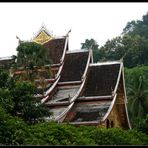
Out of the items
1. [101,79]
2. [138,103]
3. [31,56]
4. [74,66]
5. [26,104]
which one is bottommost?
[138,103]

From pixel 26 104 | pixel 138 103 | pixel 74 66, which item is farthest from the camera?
pixel 138 103

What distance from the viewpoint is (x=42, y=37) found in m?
26.5

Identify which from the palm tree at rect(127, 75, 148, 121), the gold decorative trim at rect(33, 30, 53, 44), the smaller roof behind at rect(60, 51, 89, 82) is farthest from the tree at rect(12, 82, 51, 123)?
the palm tree at rect(127, 75, 148, 121)

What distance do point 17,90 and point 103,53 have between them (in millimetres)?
45769

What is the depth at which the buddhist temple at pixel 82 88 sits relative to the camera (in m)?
21.9

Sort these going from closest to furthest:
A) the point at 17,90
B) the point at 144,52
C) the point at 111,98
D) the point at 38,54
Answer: the point at 17,90, the point at 38,54, the point at 111,98, the point at 144,52

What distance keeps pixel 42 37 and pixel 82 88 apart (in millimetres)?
4678

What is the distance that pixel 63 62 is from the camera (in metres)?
24.9

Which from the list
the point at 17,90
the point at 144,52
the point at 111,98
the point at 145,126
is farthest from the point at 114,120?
the point at 144,52

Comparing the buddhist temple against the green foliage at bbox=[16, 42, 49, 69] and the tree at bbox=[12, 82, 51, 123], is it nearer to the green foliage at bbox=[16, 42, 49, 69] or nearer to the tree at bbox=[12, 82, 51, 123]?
the green foliage at bbox=[16, 42, 49, 69]

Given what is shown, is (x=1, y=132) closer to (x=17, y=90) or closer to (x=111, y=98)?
(x=17, y=90)

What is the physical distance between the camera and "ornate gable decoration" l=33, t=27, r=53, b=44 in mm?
26266

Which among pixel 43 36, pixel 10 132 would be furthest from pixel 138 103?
pixel 10 132

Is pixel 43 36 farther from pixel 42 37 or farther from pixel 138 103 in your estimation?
pixel 138 103
